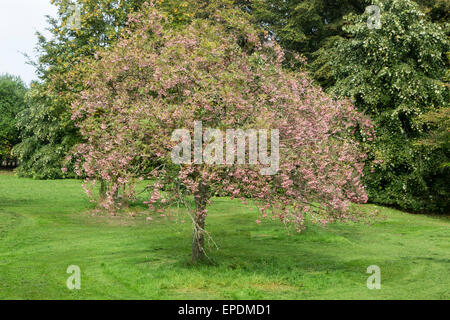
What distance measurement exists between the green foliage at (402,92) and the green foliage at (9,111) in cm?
4120

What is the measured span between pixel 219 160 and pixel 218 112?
4.97ft

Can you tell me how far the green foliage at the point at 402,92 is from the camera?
2719 centimetres

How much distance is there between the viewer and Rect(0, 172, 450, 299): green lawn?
11.5 m

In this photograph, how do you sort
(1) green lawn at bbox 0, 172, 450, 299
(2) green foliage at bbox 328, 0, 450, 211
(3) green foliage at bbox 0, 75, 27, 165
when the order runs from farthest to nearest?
(3) green foliage at bbox 0, 75, 27, 165 → (2) green foliage at bbox 328, 0, 450, 211 → (1) green lawn at bbox 0, 172, 450, 299

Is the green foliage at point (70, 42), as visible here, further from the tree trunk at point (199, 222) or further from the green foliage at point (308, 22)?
the green foliage at point (308, 22)

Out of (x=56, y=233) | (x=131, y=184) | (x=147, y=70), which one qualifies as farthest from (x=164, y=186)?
(x=56, y=233)

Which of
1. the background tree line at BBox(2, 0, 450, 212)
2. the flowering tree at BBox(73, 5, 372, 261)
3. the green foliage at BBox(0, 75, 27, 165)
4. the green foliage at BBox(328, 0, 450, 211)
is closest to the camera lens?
the flowering tree at BBox(73, 5, 372, 261)

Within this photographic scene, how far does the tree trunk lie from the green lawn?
0.53 m

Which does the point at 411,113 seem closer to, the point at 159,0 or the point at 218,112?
the point at 159,0

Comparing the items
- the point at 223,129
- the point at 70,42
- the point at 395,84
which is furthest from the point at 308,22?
the point at 223,129

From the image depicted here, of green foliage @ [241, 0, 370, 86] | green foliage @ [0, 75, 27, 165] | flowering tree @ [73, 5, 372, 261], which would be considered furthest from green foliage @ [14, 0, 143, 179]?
green foliage @ [0, 75, 27, 165]

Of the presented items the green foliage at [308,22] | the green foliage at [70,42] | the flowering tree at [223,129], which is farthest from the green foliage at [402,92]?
the flowering tree at [223,129]

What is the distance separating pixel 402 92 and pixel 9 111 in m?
46.4

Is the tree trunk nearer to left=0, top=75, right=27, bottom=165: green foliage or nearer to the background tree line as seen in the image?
the background tree line
